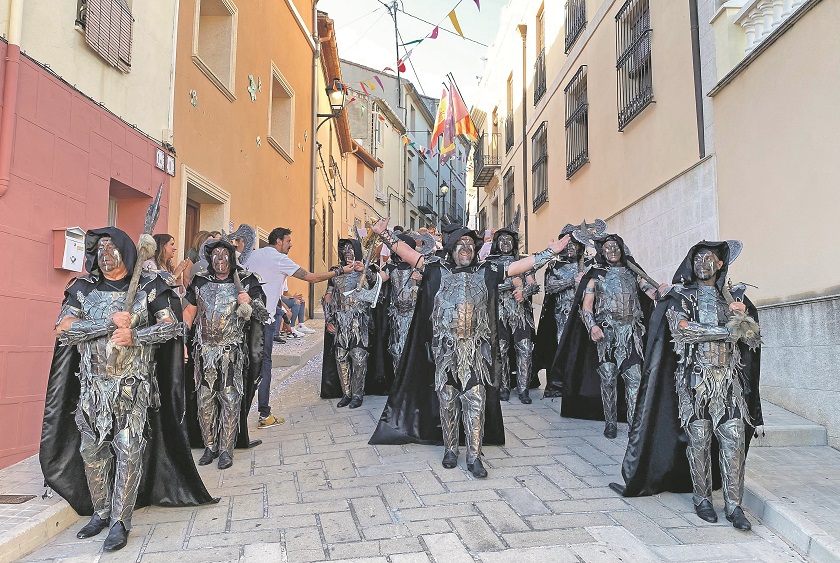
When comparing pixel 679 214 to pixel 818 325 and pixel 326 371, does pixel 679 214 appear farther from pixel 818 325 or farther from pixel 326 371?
pixel 326 371

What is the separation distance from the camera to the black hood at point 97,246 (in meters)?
3.54

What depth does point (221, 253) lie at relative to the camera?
15.7 ft

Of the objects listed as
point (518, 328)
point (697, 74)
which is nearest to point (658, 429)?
point (518, 328)

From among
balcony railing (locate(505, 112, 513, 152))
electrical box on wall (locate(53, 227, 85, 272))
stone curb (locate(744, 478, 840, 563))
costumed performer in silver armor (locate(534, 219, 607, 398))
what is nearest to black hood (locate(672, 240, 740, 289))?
stone curb (locate(744, 478, 840, 563))

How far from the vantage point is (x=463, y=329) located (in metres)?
4.53

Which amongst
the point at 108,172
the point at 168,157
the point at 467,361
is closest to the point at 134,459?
the point at 467,361

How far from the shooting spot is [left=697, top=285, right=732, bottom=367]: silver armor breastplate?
3.61m

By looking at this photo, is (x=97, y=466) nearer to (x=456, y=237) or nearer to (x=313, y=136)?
(x=456, y=237)

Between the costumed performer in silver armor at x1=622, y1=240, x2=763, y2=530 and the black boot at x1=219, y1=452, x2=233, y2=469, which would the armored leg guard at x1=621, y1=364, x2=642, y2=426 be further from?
the black boot at x1=219, y1=452, x2=233, y2=469

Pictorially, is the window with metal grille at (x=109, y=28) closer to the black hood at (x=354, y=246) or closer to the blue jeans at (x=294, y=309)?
the black hood at (x=354, y=246)

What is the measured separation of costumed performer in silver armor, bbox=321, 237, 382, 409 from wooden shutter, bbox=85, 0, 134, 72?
300 cm

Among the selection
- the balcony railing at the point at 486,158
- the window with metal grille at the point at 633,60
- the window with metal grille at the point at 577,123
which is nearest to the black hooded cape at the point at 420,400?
the window with metal grille at the point at 633,60

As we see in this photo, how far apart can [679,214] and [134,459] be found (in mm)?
6766

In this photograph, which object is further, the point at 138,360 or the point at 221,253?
the point at 221,253
